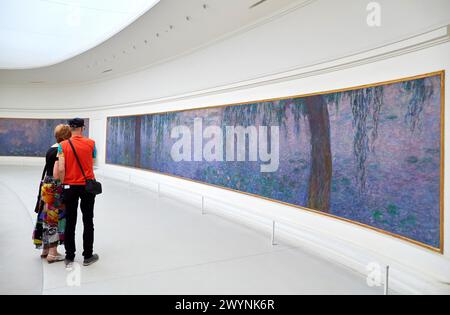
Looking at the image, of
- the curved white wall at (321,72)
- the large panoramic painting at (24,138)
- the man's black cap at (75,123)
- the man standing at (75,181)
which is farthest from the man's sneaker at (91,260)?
the large panoramic painting at (24,138)

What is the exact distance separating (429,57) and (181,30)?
6.85m

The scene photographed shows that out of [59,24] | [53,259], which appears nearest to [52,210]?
[53,259]

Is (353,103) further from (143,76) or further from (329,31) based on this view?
(143,76)

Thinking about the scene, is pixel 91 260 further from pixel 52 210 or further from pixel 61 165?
pixel 61 165

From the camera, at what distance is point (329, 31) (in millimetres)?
6164

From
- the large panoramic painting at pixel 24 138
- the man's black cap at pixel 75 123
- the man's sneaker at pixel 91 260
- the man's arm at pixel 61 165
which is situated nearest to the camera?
the man's arm at pixel 61 165

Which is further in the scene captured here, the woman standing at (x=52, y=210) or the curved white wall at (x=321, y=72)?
the woman standing at (x=52, y=210)

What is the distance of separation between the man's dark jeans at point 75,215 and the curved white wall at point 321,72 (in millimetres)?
3930

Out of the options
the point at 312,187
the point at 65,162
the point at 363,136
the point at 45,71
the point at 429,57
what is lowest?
the point at 312,187

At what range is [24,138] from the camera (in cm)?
2203

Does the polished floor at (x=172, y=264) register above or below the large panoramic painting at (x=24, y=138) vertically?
below

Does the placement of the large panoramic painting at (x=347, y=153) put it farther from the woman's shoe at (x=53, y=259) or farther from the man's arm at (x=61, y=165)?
the woman's shoe at (x=53, y=259)

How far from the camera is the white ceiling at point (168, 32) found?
7.82 m
